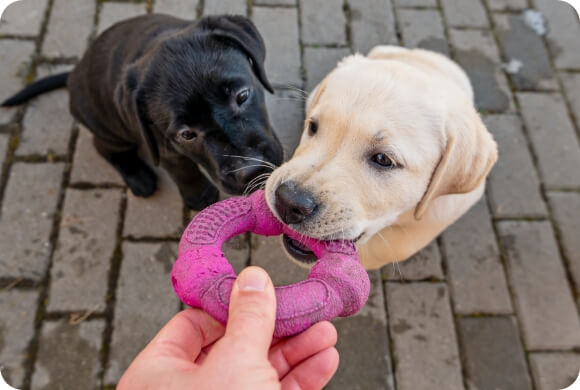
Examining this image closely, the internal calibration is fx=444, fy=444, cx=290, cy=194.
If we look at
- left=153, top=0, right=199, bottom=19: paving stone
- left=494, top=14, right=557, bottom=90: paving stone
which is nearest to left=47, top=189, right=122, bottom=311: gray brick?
left=153, top=0, right=199, bottom=19: paving stone

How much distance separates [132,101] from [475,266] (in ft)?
8.71

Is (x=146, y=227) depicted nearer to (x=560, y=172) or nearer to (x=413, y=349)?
(x=413, y=349)

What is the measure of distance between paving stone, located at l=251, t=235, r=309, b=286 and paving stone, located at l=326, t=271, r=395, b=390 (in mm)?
439

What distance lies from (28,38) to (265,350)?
151 inches

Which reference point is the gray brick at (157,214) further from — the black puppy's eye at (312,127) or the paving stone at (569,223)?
the paving stone at (569,223)

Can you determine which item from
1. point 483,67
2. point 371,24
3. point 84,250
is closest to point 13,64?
point 84,250

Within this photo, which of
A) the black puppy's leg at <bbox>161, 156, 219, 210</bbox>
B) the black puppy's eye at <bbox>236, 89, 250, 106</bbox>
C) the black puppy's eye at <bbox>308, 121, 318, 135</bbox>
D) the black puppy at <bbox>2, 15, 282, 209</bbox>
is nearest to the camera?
the black puppy's eye at <bbox>308, 121, 318, 135</bbox>

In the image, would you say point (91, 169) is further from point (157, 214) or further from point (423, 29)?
point (423, 29)

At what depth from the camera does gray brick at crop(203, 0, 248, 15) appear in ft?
13.4

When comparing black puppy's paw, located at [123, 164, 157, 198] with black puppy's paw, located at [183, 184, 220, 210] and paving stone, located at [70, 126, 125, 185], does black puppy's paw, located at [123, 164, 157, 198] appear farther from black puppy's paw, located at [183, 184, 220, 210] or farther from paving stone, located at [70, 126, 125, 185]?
black puppy's paw, located at [183, 184, 220, 210]

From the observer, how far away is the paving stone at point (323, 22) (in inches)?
161

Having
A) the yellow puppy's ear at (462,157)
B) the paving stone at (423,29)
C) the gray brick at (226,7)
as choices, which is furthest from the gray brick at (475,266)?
the gray brick at (226,7)

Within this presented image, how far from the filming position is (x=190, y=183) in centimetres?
313

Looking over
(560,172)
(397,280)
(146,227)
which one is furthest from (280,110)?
(560,172)
